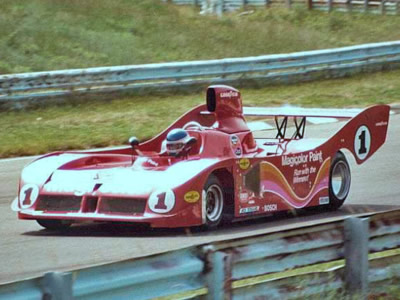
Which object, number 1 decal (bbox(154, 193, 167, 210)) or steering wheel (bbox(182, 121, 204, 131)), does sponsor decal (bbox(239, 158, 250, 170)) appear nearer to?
steering wheel (bbox(182, 121, 204, 131))

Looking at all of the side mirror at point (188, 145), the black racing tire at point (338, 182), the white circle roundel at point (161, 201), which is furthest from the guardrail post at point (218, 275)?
the black racing tire at point (338, 182)

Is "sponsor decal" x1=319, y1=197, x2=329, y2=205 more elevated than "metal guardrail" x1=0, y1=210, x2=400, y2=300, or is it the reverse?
"metal guardrail" x1=0, y1=210, x2=400, y2=300

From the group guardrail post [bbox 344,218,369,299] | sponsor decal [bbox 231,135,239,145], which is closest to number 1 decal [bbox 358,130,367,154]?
sponsor decal [bbox 231,135,239,145]

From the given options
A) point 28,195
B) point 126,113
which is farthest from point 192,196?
point 126,113

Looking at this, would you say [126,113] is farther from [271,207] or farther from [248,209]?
[248,209]

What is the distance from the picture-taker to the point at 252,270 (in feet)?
19.9

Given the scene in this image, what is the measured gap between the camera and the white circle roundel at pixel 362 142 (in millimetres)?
11492

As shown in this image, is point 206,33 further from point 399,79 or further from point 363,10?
point 363,10

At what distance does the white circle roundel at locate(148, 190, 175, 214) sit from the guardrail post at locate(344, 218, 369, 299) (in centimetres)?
272

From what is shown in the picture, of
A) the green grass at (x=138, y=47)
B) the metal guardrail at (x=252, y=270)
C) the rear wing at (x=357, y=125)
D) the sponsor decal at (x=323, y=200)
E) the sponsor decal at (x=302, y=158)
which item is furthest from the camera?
the green grass at (x=138, y=47)

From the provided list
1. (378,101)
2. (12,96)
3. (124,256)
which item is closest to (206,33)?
(378,101)

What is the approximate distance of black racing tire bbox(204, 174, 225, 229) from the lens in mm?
9555

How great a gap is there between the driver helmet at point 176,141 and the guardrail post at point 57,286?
501 cm

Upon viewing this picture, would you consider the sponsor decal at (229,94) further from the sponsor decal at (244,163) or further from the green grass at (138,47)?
the green grass at (138,47)
